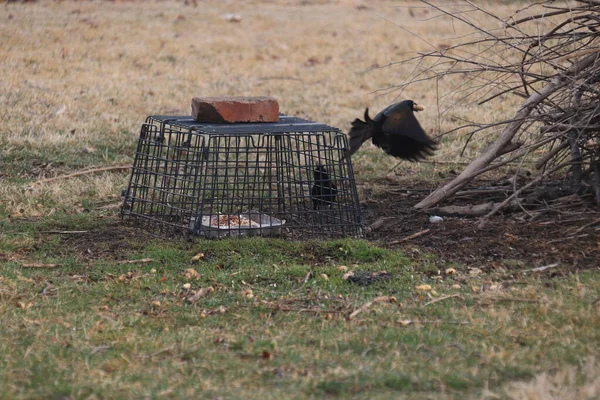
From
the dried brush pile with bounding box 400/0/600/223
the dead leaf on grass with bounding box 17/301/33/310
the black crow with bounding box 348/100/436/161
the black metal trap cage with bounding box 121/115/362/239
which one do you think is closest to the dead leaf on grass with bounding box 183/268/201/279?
the black metal trap cage with bounding box 121/115/362/239

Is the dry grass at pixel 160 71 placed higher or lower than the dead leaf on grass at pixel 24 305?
higher

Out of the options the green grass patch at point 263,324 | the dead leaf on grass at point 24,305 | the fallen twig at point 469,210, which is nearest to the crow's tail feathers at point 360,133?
the fallen twig at point 469,210

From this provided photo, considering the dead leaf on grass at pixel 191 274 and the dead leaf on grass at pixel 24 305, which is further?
the dead leaf on grass at pixel 191 274

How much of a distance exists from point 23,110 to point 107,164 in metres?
2.53

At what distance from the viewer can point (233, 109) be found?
20.4 ft

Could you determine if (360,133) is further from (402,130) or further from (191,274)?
(191,274)

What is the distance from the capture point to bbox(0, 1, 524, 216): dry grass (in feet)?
30.7

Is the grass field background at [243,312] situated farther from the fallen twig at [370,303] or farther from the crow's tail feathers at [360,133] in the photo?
the crow's tail feathers at [360,133]

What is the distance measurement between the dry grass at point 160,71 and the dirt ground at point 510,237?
5.64 feet

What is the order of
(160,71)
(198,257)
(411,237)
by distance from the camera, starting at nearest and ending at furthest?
(198,257) < (411,237) < (160,71)

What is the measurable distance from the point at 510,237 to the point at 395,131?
180 centimetres

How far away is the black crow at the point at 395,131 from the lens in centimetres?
717

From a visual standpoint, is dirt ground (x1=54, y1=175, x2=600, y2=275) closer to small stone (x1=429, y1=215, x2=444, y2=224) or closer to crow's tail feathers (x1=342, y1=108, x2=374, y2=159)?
small stone (x1=429, y1=215, x2=444, y2=224)

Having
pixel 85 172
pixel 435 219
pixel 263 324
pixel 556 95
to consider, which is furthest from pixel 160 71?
pixel 263 324
